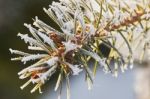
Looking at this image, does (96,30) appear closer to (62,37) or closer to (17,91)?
(62,37)

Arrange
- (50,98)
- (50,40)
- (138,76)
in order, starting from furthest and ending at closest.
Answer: (50,98), (138,76), (50,40)

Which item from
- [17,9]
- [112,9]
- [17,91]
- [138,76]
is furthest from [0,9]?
[112,9]

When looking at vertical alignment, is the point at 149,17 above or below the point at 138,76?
above

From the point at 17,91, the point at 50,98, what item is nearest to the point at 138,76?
the point at 50,98

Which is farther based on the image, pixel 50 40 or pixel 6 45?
pixel 6 45

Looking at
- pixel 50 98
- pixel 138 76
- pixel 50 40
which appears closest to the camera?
pixel 50 40

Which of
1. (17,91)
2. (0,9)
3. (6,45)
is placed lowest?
(17,91)

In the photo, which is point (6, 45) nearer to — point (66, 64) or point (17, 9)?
point (17, 9)
